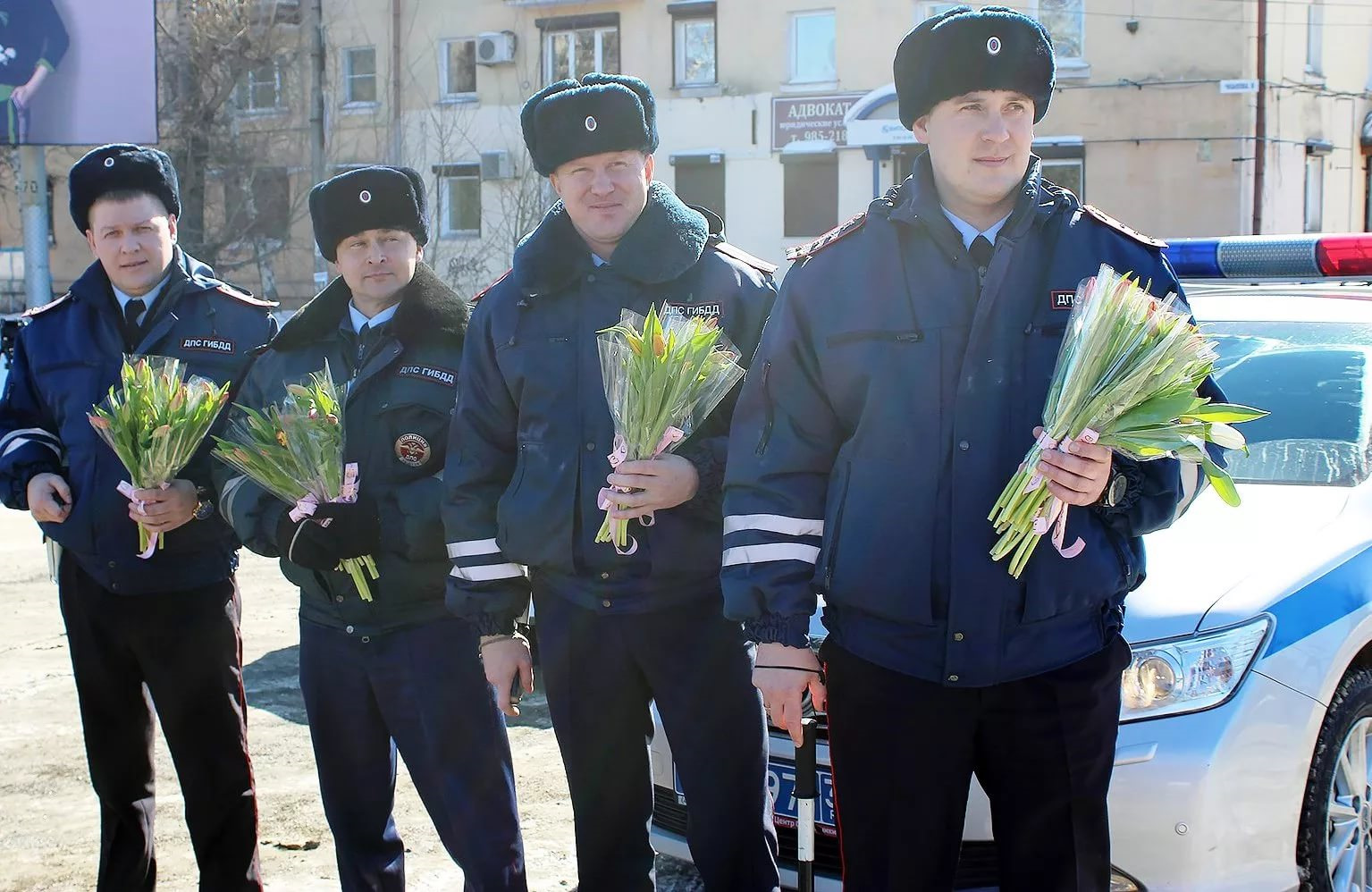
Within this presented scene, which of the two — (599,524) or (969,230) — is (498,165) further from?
(969,230)

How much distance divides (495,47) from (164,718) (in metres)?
25.7

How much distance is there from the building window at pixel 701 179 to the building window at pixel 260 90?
9464 mm

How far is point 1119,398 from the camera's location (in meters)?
2.50

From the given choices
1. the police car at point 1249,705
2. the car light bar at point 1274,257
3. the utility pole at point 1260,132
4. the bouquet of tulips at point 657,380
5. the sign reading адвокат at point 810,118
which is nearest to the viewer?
the bouquet of tulips at point 657,380

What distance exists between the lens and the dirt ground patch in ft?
14.4

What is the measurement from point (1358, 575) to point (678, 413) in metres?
1.89

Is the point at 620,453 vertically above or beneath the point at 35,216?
beneath

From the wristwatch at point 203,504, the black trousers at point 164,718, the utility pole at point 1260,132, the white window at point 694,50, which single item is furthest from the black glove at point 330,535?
the white window at point 694,50

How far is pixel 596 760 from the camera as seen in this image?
336 centimetres

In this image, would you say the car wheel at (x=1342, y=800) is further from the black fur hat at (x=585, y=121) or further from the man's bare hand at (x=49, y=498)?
the man's bare hand at (x=49, y=498)

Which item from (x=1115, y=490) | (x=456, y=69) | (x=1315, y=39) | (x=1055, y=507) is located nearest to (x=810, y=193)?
(x=456, y=69)

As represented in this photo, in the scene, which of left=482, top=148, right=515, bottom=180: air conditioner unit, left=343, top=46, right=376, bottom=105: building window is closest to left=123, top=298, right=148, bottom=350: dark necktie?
left=482, top=148, right=515, bottom=180: air conditioner unit

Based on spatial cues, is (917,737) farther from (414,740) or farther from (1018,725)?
(414,740)

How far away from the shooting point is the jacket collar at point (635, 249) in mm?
3320
